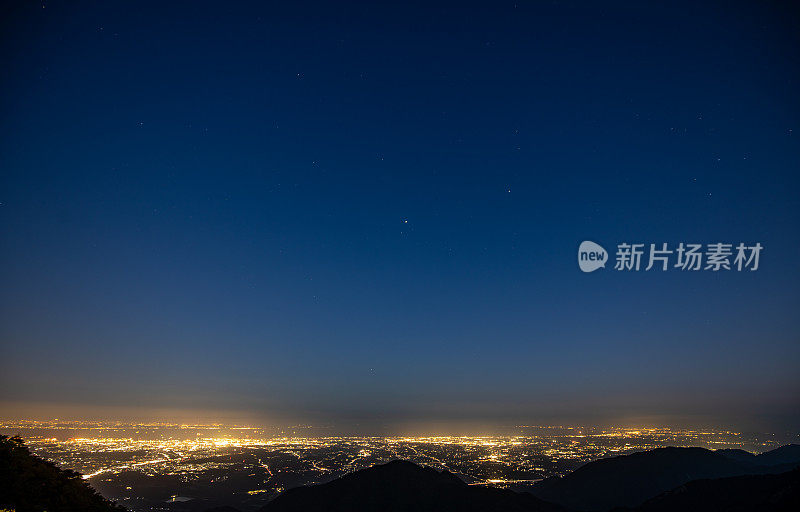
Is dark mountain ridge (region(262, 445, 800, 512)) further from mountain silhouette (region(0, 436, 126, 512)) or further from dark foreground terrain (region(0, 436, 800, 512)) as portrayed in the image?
mountain silhouette (region(0, 436, 126, 512))

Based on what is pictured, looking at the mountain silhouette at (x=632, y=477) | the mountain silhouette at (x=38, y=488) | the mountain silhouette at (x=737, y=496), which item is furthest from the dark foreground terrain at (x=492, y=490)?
the mountain silhouette at (x=632, y=477)

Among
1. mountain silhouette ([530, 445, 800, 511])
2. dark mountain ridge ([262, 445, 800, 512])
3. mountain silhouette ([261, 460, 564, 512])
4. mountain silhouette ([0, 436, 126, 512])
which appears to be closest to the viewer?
mountain silhouette ([0, 436, 126, 512])

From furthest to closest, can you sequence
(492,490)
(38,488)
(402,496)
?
(492,490) < (402,496) < (38,488)

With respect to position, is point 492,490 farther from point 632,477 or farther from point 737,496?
point 632,477

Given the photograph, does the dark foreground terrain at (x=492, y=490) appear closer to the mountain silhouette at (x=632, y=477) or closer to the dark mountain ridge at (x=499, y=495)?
the dark mountain ridge at (x=499, y=495)

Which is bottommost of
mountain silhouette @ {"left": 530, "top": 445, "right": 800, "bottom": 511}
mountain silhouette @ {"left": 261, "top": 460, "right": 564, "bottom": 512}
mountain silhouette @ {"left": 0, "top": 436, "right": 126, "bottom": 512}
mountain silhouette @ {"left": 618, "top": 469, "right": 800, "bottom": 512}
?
mountain silhouette @ {"left": 530, "top": 445, "right": 800, "bottom": 511}

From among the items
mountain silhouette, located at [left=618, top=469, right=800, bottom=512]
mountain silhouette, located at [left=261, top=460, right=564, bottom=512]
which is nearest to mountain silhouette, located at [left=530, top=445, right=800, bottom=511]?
mountain silhouette, located at [left=618, top=469, right=800, bottom=512]

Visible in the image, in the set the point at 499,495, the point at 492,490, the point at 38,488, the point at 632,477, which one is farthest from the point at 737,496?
the point at 38,488
